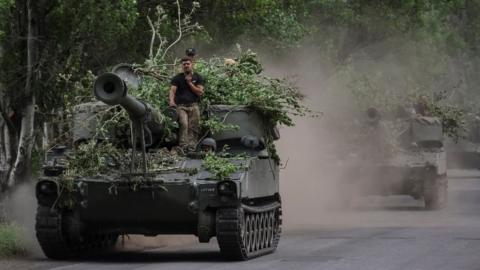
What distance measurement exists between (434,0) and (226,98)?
70.3ft

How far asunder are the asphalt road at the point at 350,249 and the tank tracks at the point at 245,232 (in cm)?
16

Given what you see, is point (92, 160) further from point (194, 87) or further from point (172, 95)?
point (194, 87)

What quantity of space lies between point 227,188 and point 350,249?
236 cm

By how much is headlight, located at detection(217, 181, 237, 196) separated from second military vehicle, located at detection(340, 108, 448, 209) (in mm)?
12017

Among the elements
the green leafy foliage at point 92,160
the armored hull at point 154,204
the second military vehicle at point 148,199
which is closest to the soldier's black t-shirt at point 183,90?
the second military vehicle at point 148,199

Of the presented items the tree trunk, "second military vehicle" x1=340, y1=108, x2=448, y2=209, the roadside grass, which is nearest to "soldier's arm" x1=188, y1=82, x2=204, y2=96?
the roadside grass

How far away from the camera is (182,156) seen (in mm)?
17594

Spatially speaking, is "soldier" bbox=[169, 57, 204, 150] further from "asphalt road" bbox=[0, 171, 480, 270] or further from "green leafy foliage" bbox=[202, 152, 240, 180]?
"asphalt road" bbox=[0, 171, 480, 270]

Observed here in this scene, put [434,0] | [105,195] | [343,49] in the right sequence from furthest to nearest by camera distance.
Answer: [343,49], [434,0], [105,195]

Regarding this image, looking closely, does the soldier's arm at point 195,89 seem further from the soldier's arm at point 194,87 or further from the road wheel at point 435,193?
the road wheel at point 435,193

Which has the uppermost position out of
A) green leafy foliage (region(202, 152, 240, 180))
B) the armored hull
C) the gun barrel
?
the gun barrel

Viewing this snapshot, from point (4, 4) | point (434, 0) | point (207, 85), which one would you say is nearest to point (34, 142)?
point (4, 4)

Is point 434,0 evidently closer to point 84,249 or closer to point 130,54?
point 130,54

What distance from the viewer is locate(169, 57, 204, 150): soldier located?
18.0m
